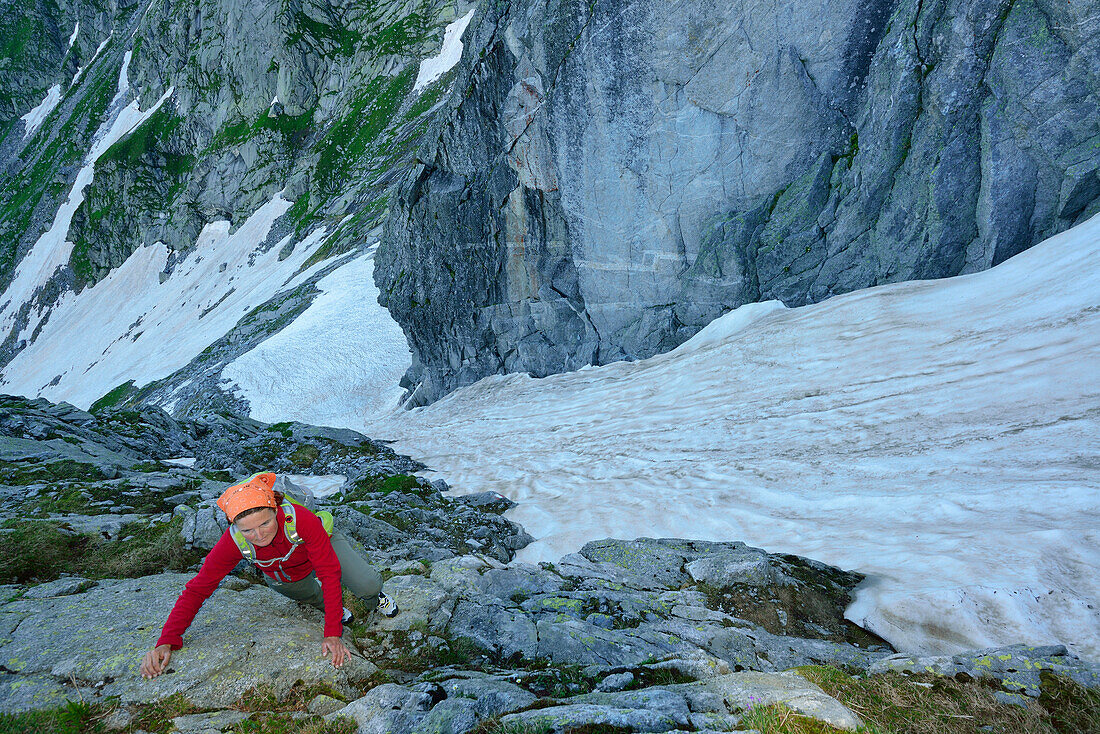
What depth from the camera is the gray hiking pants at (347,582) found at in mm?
5750

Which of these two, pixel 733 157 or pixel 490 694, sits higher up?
pixel 733 157

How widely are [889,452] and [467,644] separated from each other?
973 cm

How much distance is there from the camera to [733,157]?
2016 cm

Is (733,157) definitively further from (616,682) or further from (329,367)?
(329,367)

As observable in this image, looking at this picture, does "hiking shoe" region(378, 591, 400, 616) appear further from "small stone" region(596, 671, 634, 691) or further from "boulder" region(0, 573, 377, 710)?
"small stone" region(596, 671, 634, 691)

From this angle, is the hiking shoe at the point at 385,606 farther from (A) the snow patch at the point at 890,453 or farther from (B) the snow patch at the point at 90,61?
(B) the snow patch at the point at 90,61

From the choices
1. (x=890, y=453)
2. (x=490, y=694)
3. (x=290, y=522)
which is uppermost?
(x=290, y=522)

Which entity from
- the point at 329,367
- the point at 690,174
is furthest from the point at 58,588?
the point at 329,367

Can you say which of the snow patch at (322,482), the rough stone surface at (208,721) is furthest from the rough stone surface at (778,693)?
the snow patch at (322,482)

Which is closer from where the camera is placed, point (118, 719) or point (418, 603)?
point (118, 719)

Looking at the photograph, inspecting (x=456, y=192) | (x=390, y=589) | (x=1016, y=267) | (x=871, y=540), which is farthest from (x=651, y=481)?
(x=456, y=192)

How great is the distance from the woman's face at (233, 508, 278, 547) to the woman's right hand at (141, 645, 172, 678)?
1102mm

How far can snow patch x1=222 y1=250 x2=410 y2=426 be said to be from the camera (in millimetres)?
36312

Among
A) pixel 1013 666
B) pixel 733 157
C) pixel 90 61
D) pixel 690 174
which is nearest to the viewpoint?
pixel 1013 666
